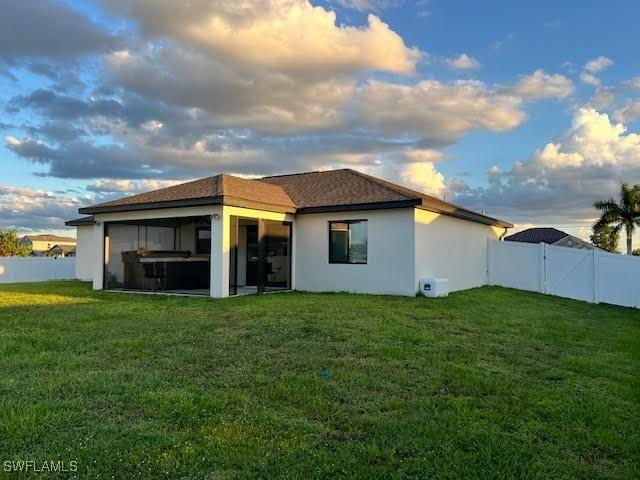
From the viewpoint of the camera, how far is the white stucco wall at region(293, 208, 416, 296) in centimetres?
1384

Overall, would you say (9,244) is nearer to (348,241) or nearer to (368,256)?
(348,241)

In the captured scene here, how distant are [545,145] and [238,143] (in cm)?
1425

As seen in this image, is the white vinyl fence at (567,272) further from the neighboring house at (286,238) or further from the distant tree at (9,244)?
the distant tree at (9,244)

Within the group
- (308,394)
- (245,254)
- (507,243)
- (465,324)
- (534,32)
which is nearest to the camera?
(308,394)

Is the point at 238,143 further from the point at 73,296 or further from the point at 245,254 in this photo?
the point at 73,296

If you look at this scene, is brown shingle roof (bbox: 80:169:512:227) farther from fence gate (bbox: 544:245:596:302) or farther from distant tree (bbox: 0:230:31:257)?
distant tree (bbox: 0:230:31:257)

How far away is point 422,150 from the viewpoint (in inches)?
948

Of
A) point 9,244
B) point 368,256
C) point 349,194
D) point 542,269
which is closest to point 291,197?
point 349,194

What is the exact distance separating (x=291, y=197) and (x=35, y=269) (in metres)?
15.7

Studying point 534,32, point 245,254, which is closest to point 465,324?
point 534,32

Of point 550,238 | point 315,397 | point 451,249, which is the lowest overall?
point 315,397

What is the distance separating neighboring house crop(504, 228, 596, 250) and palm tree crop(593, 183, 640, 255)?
2.17m

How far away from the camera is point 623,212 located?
1281 inches

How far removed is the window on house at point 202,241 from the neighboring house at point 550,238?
2348cm
